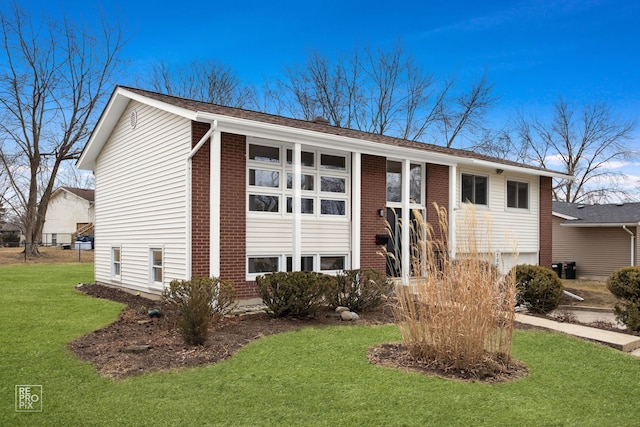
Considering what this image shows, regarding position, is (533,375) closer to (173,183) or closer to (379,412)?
(379,412)

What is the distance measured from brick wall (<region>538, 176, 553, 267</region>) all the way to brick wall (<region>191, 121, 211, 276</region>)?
39.0 ft

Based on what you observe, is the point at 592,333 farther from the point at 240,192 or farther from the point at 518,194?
the point at 518,194

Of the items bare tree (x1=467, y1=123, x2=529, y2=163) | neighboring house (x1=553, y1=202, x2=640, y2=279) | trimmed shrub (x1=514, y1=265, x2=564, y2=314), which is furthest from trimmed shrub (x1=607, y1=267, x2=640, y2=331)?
bare tree (x1=467, y1=123, x2=529, y2=163)

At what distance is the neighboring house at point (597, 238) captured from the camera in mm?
19812

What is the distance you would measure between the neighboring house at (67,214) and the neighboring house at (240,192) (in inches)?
1180

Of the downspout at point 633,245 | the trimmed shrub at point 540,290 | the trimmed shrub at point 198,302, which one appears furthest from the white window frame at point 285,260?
the downspout at point 633,245

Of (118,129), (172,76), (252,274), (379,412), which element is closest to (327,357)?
(379,412)

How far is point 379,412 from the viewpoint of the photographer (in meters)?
4.03

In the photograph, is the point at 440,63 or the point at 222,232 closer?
the point at 222,232

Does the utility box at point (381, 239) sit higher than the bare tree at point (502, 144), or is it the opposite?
the bare tree at point (502, 144)

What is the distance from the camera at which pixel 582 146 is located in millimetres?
33812

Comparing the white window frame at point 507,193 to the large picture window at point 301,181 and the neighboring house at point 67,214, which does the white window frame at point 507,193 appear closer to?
the large picture window at point 301,181

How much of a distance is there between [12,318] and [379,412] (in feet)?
22.8

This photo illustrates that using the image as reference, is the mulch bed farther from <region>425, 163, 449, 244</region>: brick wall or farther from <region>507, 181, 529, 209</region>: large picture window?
<region>507, 181, 529, 209</region>: large picture window
